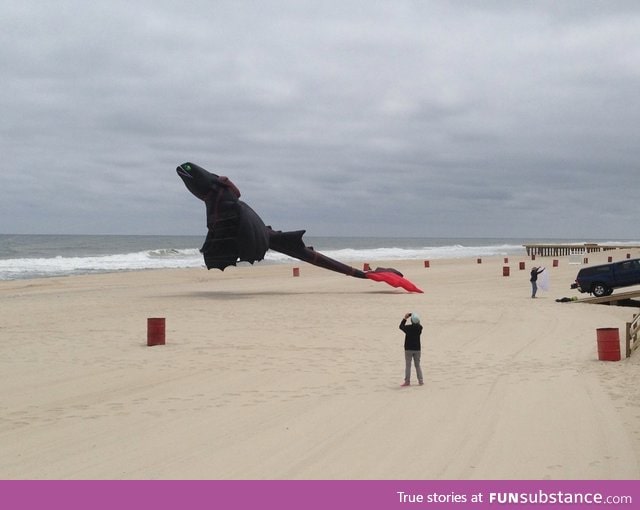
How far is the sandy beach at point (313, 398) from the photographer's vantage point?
6.62 m

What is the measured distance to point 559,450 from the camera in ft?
22.4

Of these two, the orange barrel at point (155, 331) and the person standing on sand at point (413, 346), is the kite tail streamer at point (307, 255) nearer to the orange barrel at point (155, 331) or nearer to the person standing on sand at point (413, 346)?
the orange barrel at point (155, 331)

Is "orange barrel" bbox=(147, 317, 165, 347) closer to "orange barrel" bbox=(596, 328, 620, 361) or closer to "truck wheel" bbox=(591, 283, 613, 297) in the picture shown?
"orange barrel" bbox=(596, 328, 620, 361)

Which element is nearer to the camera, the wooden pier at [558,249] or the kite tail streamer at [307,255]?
the kite tail streamer at [307,255]

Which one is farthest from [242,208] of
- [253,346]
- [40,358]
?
[40,358]

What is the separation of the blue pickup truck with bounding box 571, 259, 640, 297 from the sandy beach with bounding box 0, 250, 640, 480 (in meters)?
4.10

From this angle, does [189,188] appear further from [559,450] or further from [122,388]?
[559,450]

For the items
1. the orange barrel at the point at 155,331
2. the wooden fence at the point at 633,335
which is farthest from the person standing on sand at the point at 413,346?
the orange barrel at the point at 155,331

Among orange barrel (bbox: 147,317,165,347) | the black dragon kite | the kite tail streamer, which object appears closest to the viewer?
orange barrel (bbox: 147,317,165,347)

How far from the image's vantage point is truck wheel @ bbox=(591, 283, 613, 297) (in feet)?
75.0

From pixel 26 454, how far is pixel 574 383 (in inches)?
292
